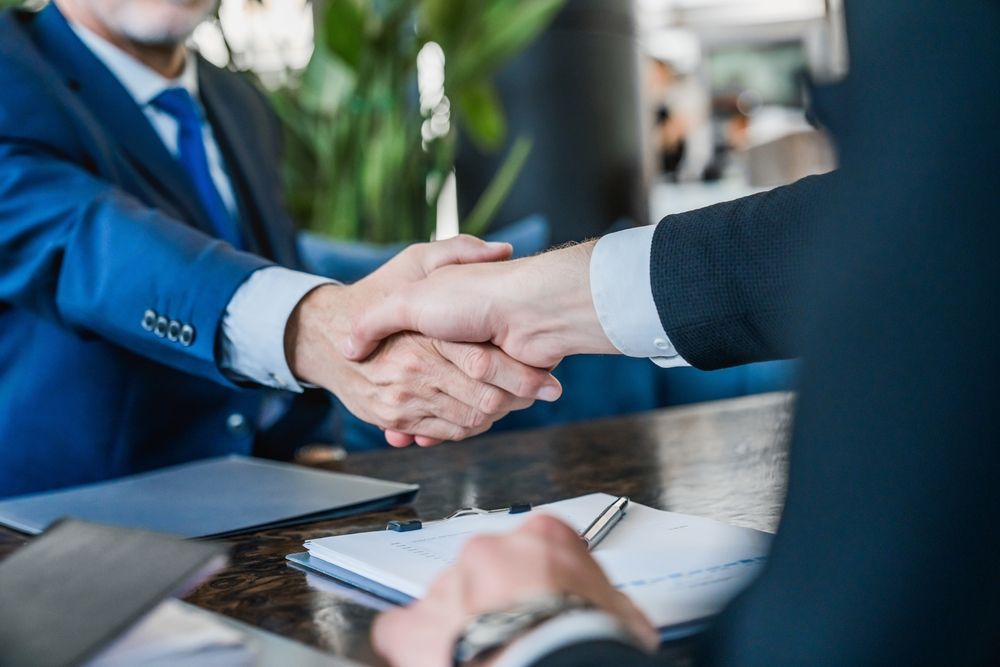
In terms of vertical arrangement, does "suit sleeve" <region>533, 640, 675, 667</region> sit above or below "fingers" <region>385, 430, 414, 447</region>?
below

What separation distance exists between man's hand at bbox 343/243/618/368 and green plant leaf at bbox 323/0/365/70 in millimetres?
1765

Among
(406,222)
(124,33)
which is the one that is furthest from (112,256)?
(406,222)

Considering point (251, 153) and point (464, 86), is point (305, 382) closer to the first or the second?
point (251, 153)

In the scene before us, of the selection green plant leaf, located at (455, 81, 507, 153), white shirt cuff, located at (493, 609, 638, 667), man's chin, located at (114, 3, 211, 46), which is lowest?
white shirt cuff, located at (493, 609, 638, 667)

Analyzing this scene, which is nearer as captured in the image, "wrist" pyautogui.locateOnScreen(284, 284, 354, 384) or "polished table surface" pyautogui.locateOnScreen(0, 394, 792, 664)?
"polished table surface" pyautogui.locateOnScreen(0, 394, 792, 664)

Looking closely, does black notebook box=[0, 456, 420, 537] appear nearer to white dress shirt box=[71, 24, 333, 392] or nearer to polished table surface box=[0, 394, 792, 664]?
polished table surface box=[0, 394, 792, 664]

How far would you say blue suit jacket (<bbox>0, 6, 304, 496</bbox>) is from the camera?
1.20 m

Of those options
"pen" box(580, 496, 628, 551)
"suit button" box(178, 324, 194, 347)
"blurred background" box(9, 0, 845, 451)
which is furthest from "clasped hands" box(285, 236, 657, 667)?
"blurred background" box(9, 0, 845, 451)

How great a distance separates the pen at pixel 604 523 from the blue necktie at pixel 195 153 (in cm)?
101

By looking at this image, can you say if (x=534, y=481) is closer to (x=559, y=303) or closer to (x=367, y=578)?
(x=559, y=303)

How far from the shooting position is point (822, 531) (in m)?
0.40

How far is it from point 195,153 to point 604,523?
1176mm

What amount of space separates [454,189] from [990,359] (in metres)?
3.32

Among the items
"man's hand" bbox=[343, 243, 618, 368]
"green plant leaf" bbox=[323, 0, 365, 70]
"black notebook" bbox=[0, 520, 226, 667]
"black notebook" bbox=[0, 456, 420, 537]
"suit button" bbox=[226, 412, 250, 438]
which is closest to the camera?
"black notebook" bbox=[0, 520, 226, 667]
